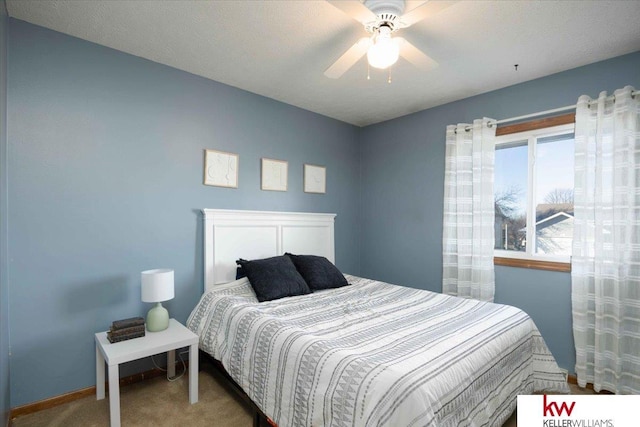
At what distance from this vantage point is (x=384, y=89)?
302cm

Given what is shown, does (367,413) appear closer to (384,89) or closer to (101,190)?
(101,190)

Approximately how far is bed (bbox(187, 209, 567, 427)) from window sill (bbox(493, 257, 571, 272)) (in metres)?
0.85

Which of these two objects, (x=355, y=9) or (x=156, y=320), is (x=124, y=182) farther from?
(x=355, y=9)

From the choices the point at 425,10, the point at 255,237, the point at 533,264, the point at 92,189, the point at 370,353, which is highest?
the point at 425,10

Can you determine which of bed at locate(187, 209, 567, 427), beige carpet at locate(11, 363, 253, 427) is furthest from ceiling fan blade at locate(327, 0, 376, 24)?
beige carpet at locate(11, 363, 253, 427)

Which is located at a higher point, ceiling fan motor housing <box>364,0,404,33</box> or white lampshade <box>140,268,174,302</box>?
ceiling fan motor housing <box>364,0,404,33</box>

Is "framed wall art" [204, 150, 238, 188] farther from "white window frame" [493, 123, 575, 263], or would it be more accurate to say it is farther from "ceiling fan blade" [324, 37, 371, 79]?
"white window frame" [493, 123, 575, 263]

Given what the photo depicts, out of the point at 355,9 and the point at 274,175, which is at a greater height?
the point at 355,9

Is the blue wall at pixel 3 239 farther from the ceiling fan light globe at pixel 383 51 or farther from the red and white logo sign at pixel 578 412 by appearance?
the red and white logo sign at pixel 578 412

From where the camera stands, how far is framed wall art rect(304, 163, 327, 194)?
12.0 ft

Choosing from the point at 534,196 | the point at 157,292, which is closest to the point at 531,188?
the point at 534,196

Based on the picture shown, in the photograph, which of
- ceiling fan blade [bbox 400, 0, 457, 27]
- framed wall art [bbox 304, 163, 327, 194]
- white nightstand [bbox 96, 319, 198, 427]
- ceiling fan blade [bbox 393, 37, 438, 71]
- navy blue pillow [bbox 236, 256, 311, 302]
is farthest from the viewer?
framed wall art [bbox 304, 163, 327, 194]

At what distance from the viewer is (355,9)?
A: 1538 millimetres

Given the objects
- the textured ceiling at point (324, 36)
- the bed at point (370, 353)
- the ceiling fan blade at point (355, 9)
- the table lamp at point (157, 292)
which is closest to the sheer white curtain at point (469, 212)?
the textured ceiling at point (324, 36)
